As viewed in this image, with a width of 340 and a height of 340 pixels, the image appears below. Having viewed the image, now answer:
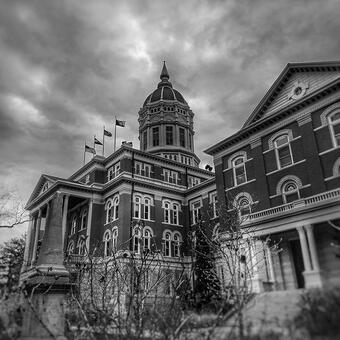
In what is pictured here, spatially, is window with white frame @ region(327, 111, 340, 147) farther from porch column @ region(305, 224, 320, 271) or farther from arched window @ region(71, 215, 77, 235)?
arched window @ region(71, 215, 77, 235)

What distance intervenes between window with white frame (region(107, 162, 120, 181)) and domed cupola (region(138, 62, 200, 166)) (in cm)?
1295

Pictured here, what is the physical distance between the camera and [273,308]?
35.0 ft

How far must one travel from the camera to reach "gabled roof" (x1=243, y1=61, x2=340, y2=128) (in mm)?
28828

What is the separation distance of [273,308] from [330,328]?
3.39m

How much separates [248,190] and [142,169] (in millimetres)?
19970

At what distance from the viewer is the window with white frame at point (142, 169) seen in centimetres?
4921

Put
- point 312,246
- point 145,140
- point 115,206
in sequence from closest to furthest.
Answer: point 312,246
point 115,206
point 145,140

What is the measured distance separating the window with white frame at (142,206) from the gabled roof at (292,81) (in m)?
18.5

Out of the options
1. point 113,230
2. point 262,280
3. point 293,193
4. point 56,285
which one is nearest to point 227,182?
point 293,193

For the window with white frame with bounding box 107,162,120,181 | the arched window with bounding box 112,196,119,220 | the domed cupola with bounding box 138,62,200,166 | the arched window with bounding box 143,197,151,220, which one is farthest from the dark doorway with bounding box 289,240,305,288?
the domed cupola with bounding box 138,62,200,166

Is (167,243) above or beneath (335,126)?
beneath

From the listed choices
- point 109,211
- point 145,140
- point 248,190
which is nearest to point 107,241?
point 109,211

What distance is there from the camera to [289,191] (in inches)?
1182

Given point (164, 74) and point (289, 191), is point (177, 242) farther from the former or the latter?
point (164, 74)
